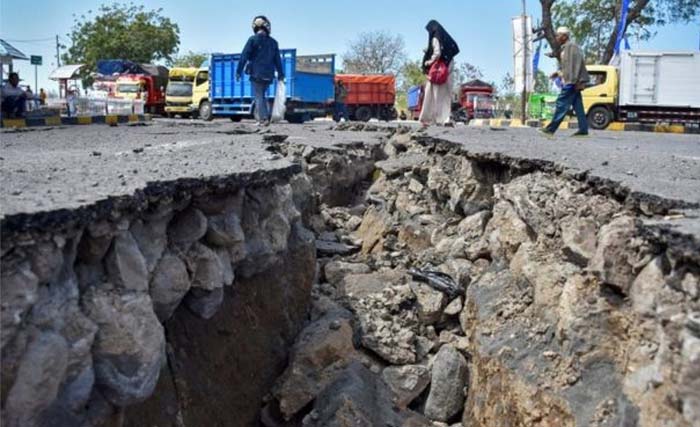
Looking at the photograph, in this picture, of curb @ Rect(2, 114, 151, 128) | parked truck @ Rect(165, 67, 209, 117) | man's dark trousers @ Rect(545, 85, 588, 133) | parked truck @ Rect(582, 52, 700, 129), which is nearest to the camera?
man's dark trousers @ Rect(545, 85, 588, 133)

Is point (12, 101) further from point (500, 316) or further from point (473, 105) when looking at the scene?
point (473, 105)

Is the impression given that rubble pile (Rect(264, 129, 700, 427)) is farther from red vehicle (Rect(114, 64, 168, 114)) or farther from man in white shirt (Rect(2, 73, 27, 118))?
red vehicle (Rect(114, 64, 168, 114))

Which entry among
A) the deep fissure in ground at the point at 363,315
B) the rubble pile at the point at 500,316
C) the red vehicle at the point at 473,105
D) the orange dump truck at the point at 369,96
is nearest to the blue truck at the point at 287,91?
the orange dump truck at the point at 369,96

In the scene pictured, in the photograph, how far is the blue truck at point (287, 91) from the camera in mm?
19641

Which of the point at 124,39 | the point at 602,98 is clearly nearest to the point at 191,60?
the point at 124,39

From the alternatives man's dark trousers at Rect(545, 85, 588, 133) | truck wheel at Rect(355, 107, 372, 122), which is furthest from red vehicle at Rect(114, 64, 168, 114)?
man's dark trousers at Rect(545, 85, 588, 133)

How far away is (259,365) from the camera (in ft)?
12.4

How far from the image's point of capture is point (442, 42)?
10062mm

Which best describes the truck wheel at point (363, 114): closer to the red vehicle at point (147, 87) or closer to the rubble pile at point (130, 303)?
the red vehicle at point (147, 87)

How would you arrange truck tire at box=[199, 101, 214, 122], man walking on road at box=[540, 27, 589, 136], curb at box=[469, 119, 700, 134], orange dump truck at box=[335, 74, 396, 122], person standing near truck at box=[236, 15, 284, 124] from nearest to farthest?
man walking on road at box=[540, 27, 589, 136], person standing near truck at box=[236, 15, 284, 124], curb at box=[469, 119, 700, 134], truck tire at box=[199, 101, 214, 122], orange dump truck at box=[335, 74, 396, 122]

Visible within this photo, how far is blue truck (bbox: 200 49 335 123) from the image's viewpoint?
1964 centimetres

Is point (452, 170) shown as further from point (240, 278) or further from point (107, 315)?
point (107, 315)

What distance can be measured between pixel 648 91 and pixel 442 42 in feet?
40.1

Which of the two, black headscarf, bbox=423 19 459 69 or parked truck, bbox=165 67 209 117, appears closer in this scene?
black headscarf, bbox=423 19 459 69
